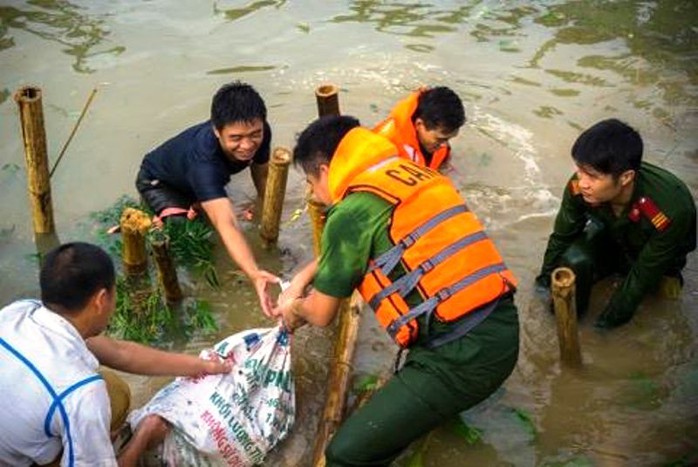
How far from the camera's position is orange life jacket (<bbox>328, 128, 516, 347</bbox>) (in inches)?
128

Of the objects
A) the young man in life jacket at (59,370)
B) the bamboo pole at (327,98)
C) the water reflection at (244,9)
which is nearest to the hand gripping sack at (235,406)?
the young man in life jacket at (59,370)

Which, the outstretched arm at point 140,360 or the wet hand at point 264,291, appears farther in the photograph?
the wet hand at point 264,291

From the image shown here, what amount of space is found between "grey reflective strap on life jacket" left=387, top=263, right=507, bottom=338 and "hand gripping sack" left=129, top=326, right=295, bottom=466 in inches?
33.9

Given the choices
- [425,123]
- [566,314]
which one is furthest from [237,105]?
[566,314]

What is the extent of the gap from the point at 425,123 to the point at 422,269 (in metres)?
1.94

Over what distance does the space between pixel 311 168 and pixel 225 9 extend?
637cm

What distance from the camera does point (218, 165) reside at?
504 centimetres

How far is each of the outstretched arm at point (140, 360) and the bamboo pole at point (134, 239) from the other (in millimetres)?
1244

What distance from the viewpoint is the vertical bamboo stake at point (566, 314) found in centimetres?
385

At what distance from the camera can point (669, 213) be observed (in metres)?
4.26

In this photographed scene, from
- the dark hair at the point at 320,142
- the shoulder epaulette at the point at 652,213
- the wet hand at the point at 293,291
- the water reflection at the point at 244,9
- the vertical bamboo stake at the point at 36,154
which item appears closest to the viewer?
the dark hair at the point at 320,142

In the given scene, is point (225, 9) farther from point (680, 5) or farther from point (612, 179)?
point (612, 179)

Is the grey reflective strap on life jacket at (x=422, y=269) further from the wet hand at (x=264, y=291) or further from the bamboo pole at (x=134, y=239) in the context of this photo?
the bamboo pole at (x=134, y=239)

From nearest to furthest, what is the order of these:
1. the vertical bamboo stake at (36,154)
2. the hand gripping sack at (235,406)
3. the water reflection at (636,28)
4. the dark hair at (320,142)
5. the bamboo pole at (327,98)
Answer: the dark hair at (320,142), the hand gripping sack at (235,406), the vertical bamboo stake at (36,154), the bamboo pole at (327,98), the water reflection at (636,28)
